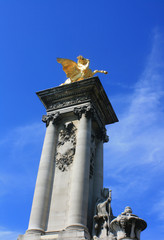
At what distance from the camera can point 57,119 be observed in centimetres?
2322

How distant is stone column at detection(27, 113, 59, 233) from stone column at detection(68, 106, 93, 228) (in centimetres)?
190

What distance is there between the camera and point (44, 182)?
20250 mm

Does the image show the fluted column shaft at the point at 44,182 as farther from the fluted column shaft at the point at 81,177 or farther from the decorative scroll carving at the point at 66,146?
the fluted column shaft at the point at 81,177

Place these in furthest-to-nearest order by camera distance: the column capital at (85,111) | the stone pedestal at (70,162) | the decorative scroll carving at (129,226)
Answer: the column capital at (85,111) < the stone pedestal at (70,162) < the decorative scroll carving at (129,226)

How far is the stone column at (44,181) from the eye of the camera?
18.8m

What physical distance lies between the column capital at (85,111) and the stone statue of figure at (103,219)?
5.71 meters

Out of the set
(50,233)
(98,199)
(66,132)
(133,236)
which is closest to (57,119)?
(66,132)

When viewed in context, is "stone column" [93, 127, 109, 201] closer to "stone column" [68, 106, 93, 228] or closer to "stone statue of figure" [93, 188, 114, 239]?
"stone statue of figure" [93, 188, 114, 239]

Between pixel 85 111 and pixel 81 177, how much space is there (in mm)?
5197

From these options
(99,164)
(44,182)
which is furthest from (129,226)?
(99,164)

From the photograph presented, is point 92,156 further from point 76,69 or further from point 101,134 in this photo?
point 76,69

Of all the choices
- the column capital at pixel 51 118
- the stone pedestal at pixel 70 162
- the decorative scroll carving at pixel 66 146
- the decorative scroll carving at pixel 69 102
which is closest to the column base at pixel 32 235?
the stone pedestal at pixel 70 162

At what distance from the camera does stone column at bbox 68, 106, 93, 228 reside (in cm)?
1773

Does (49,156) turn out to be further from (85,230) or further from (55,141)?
(85,230)
